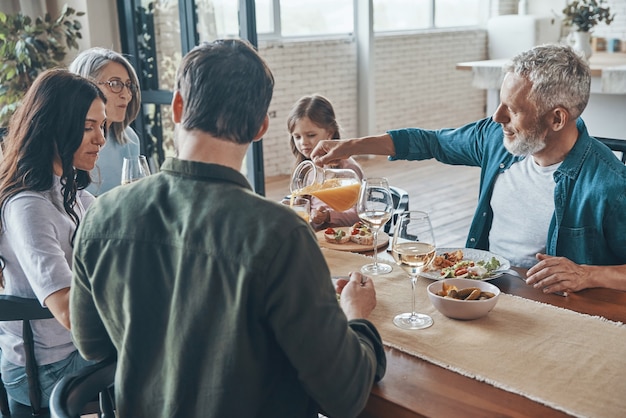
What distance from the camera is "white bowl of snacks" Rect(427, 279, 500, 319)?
1.45 m

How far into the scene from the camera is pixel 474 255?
186 centimetres

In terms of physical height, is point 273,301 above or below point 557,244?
above

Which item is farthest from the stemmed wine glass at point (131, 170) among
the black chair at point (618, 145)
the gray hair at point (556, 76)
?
the black chair at point (618, 145)

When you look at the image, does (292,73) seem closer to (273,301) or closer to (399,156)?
(399,156)

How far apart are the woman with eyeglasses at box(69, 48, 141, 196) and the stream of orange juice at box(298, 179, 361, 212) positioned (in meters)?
1.30

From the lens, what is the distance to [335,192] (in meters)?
1.96

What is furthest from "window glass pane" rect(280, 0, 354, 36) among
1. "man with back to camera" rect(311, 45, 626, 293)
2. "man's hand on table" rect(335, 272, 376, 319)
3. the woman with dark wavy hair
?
"man's hand on table" rect(335, 272, 376, 319)

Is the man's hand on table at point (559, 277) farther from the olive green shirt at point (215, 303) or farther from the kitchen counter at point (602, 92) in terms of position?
the kitchen counter at point (602, 92)

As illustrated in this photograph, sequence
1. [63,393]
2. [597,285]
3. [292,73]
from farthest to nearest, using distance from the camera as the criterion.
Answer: [292,73]
[597,285]
[63,393]

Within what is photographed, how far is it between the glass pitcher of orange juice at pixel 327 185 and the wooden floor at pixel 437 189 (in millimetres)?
2664

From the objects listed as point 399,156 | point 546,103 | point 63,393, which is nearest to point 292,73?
point 399,156

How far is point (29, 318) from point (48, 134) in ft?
1.57

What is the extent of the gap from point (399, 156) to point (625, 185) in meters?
0.81

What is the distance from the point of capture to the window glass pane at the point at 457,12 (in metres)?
8.16
